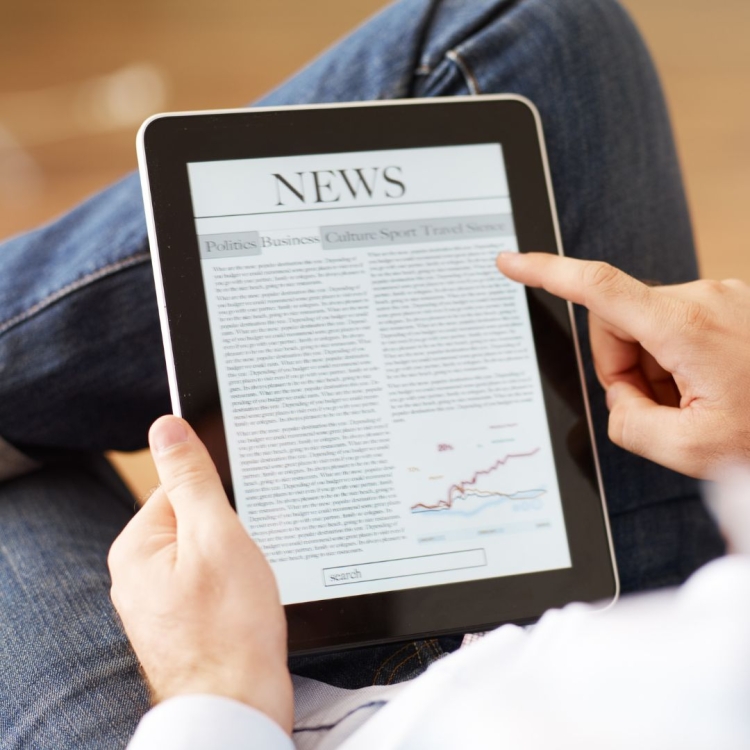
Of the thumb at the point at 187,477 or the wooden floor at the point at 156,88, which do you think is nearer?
the thumb at the point at 187,477

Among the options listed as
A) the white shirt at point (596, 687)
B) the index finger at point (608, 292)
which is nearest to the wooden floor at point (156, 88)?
the index finger at point (608, 292)

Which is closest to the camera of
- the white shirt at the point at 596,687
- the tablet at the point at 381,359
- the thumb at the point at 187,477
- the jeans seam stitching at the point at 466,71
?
the white shirt at the point at 596,687

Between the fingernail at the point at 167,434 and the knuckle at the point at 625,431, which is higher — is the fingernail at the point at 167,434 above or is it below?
above

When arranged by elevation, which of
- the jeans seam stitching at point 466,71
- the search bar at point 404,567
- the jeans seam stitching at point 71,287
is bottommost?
the search bar at point 404,567

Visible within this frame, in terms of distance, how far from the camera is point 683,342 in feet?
1.72

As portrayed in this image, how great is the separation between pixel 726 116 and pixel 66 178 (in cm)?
125

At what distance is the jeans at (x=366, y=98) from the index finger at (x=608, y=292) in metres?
0.11

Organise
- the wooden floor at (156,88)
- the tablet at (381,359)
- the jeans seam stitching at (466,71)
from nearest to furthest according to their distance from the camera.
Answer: the tablet at (381,359), the jeans seam stitching at (466,71), the wooden floor at (156,88)

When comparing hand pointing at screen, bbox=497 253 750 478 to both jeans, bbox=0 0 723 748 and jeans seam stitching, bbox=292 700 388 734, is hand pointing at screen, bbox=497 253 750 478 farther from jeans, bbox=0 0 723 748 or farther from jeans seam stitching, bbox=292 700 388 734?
jeans seam stitching, bbox=292 700 388 734

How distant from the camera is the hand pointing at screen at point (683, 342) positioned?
524 mm

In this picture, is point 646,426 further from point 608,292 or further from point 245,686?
point 245,686

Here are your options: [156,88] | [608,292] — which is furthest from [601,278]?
[156,88]

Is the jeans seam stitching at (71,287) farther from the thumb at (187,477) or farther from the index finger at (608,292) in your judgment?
the index finger at (608,292)

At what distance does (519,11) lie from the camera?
2.08ft
